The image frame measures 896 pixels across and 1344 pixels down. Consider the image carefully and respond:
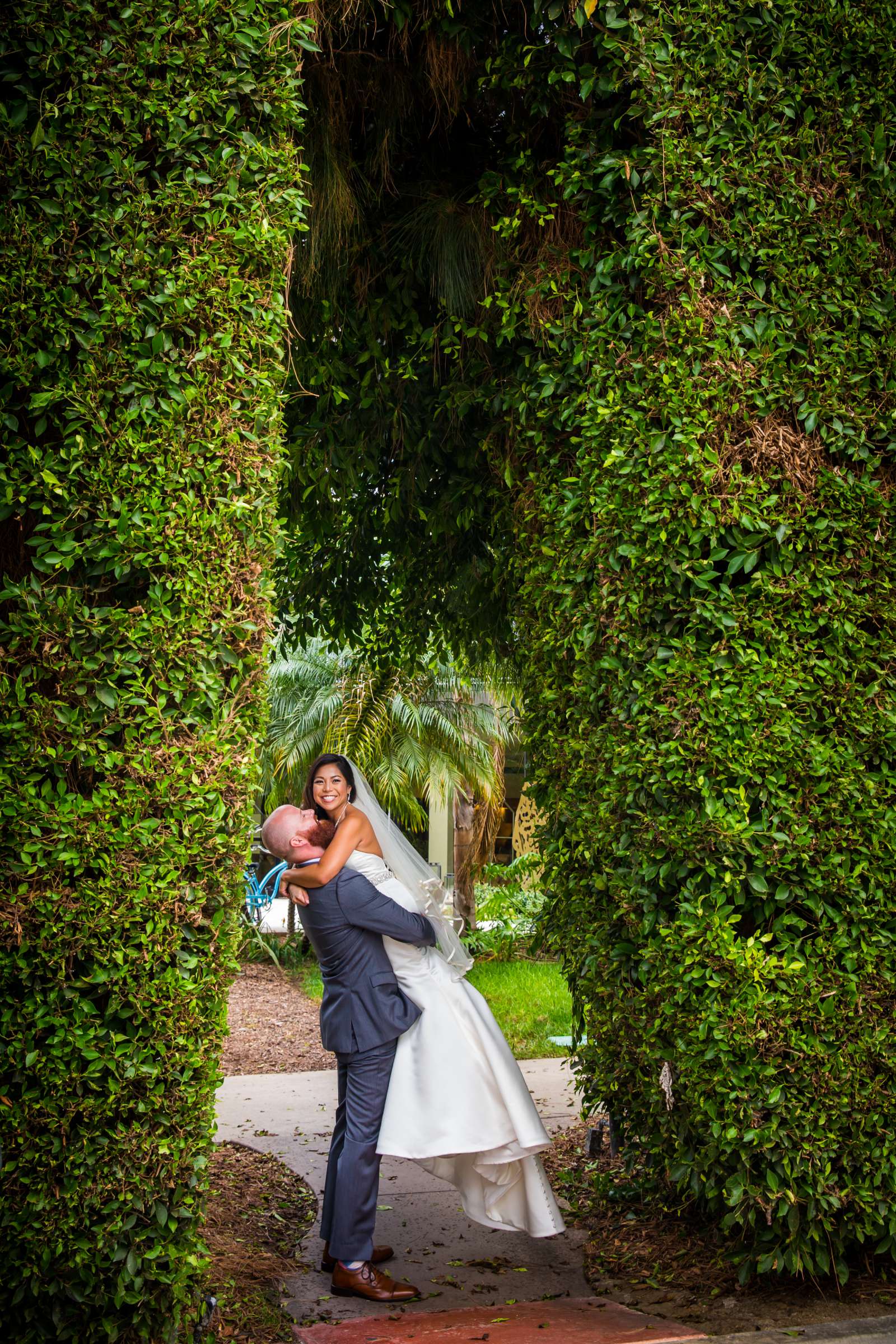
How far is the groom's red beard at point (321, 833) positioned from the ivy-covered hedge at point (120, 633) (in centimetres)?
151

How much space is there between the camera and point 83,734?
11.3 feet

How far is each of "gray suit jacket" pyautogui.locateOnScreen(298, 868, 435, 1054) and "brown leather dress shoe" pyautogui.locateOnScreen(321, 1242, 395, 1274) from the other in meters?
0.85

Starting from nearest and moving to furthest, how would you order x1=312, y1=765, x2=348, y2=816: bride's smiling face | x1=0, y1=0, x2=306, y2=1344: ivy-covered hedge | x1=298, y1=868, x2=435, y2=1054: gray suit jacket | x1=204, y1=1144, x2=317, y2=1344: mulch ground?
1. x1=0, y1=0, x2=306, y2=1344: ivy-covered hedge
2. x1=204, y1=1144, x2=317, y2=1344: mulch ground
3. x1=298, y1=868, x2=435, y2=1054: gray suit jacket
4. x1=312, y1=765, x2=348, y2=816: bride's smiling face

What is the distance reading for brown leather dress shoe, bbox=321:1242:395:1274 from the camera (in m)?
4.78

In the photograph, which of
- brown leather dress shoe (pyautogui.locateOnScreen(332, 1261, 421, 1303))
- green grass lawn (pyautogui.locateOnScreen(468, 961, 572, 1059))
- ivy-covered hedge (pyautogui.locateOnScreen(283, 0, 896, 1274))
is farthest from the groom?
green grass lawn (pyautogui.locateOnScreen(468, 961, 572, 1059))

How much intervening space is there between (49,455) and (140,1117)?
2.09 m

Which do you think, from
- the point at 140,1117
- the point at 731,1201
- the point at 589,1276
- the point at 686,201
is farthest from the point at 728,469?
the point at 589,1276

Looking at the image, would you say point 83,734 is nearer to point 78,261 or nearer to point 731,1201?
point 78,261

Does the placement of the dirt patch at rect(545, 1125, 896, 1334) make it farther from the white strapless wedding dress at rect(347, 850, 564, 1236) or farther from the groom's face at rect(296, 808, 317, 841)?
the groom's face at rect(296, 808, 317, 841)

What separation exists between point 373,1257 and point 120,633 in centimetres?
319

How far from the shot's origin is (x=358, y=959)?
16.3 feet

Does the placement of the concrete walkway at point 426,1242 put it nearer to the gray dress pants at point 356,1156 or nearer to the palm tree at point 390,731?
the gray dress pants at point 356,1156

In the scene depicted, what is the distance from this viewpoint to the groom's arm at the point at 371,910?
4.95 m

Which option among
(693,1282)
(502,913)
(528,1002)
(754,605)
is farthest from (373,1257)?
(502,913)
